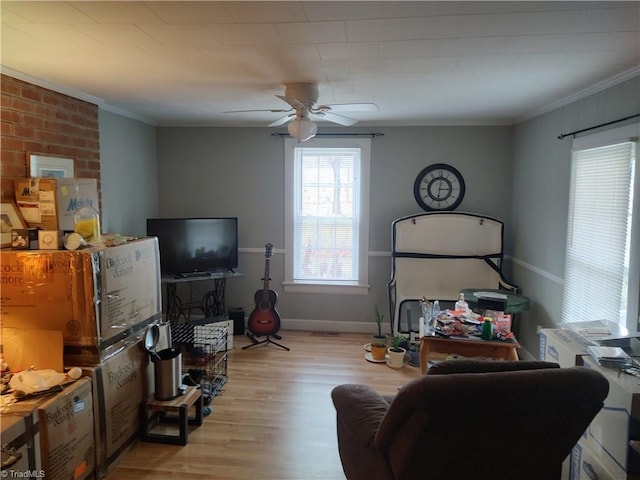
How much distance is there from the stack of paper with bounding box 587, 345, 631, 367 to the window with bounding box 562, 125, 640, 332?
1.28 ft

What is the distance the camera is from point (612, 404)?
2.03 metres

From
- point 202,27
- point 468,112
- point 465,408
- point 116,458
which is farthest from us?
point 468,112

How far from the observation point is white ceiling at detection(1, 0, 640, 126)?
1770 millimetres

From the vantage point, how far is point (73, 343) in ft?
7.76

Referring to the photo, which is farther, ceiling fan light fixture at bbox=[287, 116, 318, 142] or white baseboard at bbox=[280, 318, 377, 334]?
white baseboard at bbox=[280, 318, 377, 334]

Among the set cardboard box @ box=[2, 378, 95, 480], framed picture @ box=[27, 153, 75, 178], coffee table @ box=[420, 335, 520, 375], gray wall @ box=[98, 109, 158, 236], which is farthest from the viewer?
gray wall @ box=[98, 109, 158, 236]

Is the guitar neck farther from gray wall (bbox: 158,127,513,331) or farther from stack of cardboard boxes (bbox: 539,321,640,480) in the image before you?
stack of cardboard boxes (bbox: 539,321,640,480)

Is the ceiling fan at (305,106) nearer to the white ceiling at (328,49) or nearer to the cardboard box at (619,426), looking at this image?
the white ceiling at (328,49)

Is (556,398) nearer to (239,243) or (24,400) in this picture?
(24,400)

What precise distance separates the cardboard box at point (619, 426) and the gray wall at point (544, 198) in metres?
1.50

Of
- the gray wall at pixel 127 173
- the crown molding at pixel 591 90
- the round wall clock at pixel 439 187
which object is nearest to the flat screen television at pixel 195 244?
the gray wall at pixel 127 173

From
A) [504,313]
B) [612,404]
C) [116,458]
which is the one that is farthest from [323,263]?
[612,404]

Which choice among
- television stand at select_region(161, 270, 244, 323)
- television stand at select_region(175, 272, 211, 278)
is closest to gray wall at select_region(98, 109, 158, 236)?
television stand at select_region(175, 272, 211, 278)

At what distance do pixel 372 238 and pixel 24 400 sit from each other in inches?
141
